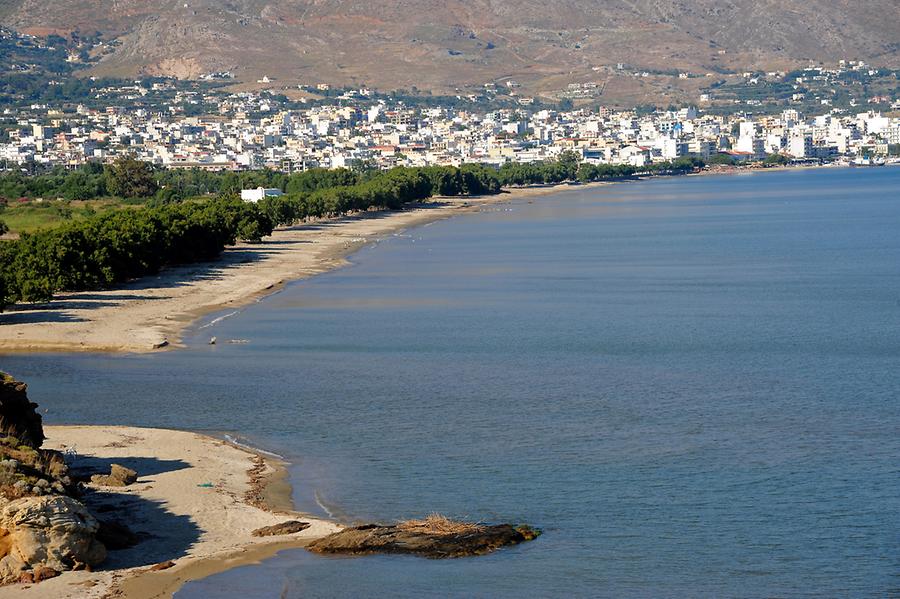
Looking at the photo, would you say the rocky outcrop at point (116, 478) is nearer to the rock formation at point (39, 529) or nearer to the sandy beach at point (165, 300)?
the rock formation at point (39, 529)

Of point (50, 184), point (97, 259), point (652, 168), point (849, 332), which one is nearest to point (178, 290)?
point (97, 259)

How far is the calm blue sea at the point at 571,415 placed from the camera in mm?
15766

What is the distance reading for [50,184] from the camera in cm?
9681

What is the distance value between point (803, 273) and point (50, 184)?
201 feet

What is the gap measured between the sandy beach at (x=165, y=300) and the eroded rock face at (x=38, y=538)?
16.8 metres

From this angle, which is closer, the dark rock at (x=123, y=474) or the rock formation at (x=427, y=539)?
the rock formation at (x=427, y=539)

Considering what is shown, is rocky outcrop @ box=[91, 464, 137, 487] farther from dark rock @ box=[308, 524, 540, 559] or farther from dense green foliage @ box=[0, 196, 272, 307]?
dense green foliage @ box=[0, 196, 272, 307]

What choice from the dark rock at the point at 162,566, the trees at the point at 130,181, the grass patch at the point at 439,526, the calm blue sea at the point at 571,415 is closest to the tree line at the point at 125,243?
the calm blue sea at the point at 571,415

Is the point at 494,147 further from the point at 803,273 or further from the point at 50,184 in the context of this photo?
the point at 803,273

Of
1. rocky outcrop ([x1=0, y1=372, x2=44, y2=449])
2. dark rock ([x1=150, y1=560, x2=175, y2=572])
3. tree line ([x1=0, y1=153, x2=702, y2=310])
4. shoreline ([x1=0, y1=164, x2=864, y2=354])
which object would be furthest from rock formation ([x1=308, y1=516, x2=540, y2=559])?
tree line ([x1=0, y1=153, x2=702, y2=310])

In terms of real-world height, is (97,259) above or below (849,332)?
above

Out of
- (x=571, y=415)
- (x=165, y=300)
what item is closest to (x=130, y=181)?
(x=165, y=300)

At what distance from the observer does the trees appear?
3716 inches

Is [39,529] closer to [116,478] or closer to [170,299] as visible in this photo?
[116,478]
